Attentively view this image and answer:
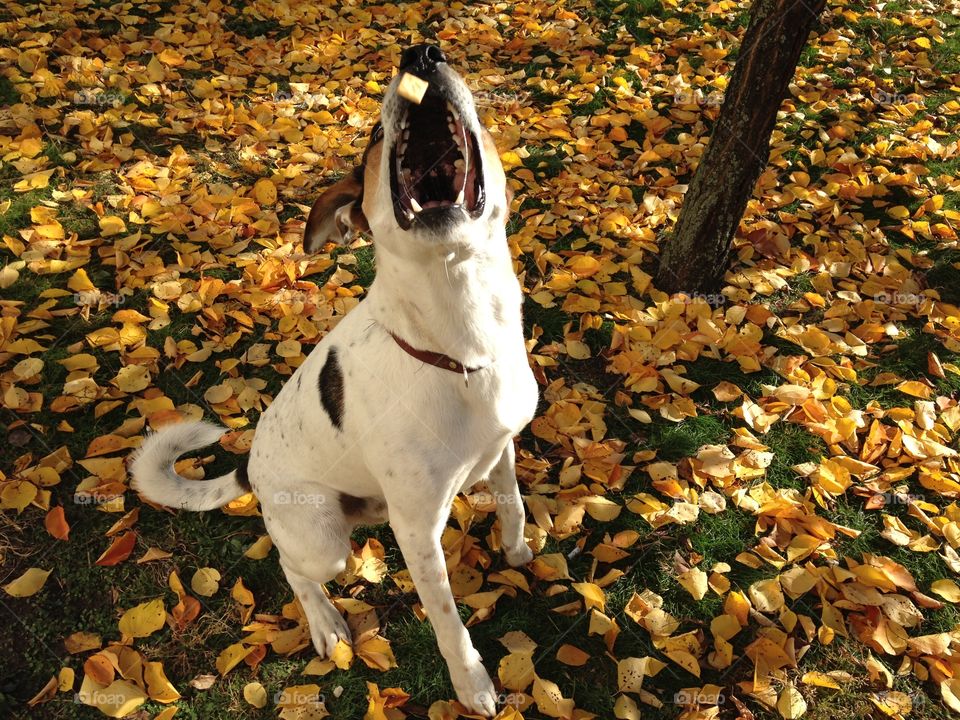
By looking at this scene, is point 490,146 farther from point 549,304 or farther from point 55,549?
point 55,549

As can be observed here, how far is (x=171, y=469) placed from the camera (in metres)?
3.34

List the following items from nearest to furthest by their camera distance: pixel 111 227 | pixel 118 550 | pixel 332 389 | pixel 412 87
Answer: pixel 412 87
pixel 332 389
pixel 118 550
pixel 111 227

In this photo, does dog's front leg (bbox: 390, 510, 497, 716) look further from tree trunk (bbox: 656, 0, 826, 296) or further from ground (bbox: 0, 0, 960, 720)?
tree trunk (bbox: 656, 0, 826, 296)

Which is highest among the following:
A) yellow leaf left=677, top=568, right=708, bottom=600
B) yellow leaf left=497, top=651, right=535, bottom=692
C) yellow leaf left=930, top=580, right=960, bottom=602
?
yellow leaf left=930, top=580, right=960, bottom=602

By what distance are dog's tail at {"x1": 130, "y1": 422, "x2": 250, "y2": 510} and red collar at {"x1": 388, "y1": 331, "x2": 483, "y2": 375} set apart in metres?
1.38

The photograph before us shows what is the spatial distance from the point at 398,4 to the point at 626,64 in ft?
10.4

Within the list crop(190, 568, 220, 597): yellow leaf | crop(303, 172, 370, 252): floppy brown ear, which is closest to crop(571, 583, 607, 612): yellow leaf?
crop(190, 568, 220, 597): yellow leaf

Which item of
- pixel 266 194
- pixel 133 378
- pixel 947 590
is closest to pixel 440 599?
pixel 947 590

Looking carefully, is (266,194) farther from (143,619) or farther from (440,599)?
(440,599)

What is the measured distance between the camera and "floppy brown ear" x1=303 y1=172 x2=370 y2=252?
2537 mm

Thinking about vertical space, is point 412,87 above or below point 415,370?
above

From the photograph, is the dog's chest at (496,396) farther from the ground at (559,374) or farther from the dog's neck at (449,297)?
the ground at (559,374)

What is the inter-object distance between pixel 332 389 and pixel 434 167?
1.03 m

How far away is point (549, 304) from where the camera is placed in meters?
4.88
